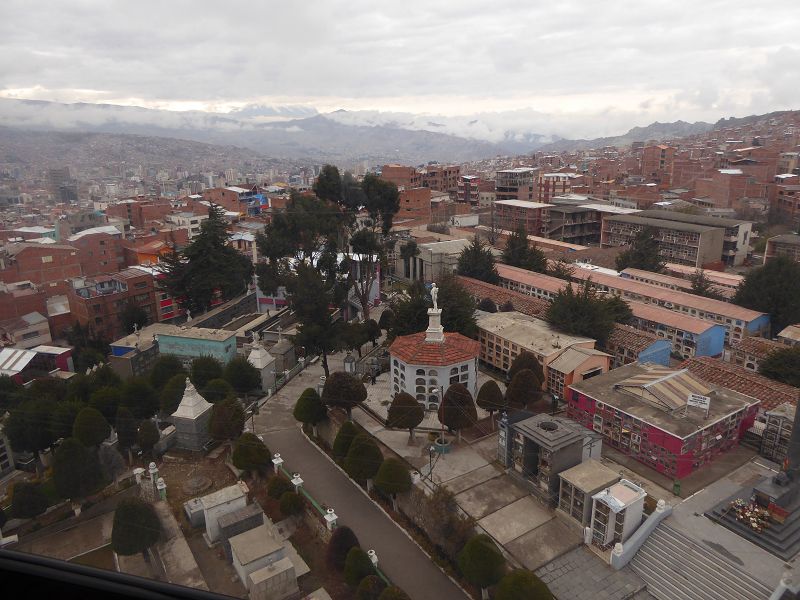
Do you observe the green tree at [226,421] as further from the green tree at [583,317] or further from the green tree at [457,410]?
the green tree at [583,317]

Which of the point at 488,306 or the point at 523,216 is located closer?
the point at 488,306

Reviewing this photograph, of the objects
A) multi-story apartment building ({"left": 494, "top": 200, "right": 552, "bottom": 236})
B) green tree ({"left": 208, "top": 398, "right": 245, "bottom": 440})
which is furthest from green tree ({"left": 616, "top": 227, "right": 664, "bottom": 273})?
green tree ({"left": 208, "top": 398, "right": 245, "bottom": 440})

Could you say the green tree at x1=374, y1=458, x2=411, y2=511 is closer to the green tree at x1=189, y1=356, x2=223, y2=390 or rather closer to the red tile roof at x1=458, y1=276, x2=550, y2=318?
the green tree at x1=189, y1=356, x2=223, y2=390

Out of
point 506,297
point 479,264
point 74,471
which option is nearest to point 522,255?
point 479,264

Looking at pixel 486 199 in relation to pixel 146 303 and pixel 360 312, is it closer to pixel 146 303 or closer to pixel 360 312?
pixel 360 312

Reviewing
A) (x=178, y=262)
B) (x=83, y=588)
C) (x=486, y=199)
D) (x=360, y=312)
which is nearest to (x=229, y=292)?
(x=178, y=262)

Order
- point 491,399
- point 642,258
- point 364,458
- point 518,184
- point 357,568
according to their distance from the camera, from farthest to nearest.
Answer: point 518,184
point 642,258
point 491,399
point 364,458
point 357,568

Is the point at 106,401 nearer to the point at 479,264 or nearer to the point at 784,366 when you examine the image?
the point at 479,264
